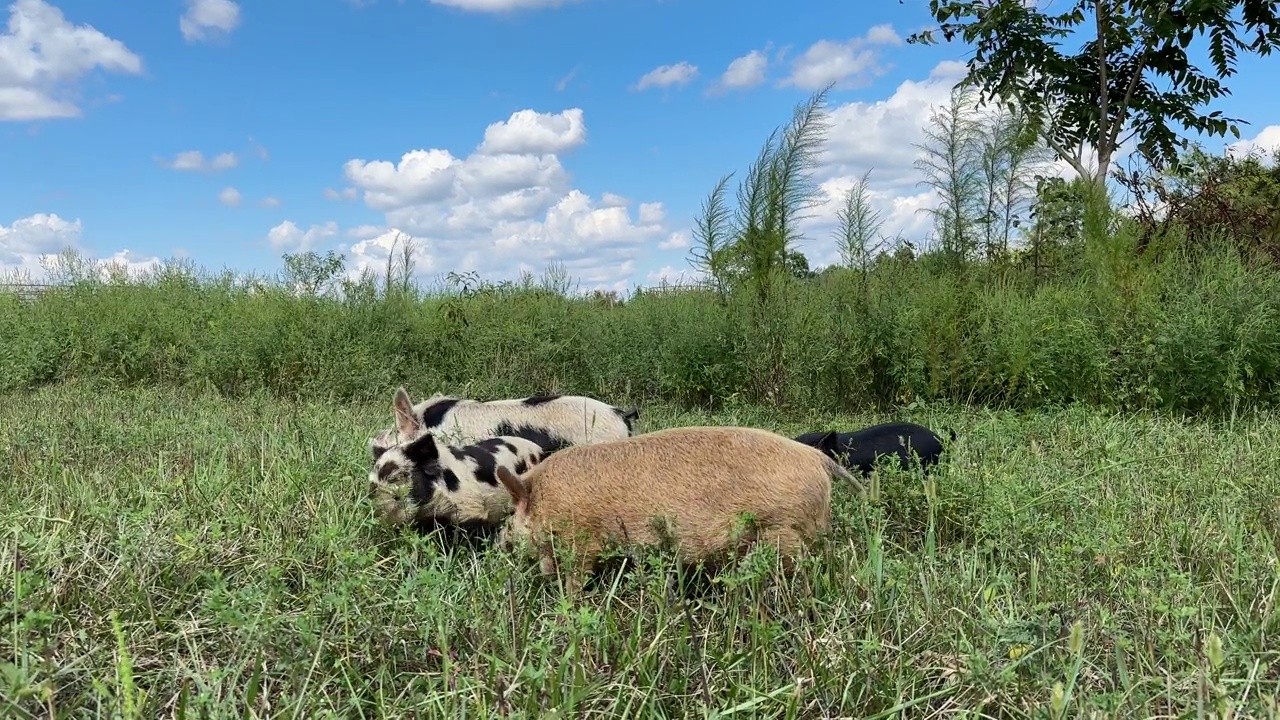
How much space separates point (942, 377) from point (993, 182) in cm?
271

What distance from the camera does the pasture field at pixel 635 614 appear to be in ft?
5.40

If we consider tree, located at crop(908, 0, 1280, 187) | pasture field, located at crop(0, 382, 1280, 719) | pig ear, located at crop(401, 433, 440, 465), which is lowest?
pasture field, located at crop(0, 382, 1280, 719)

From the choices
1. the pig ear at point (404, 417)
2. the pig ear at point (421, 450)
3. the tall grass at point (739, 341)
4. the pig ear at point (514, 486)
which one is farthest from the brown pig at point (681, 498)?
the tall grass at point (739, 341)

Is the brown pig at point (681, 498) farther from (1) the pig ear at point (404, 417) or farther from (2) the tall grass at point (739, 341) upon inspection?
(2) the tall grass at point (739, 341)

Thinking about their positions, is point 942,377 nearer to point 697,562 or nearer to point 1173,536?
point 1173,536

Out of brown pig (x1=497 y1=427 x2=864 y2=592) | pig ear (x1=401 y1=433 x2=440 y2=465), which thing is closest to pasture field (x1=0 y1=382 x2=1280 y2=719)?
brown pig (x1=497 y1=427 x2=864 y2=592)

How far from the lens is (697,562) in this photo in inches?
87.4

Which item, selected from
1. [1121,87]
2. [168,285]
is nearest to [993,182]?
[1121,87]

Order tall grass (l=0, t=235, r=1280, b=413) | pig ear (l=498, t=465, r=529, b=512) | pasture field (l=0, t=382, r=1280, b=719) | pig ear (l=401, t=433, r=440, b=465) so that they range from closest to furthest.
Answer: pasture field (l=0, t=382, r=1280, b=719) → pig ear (l=498, t=465, r=529, b=512) → pig ear (l=401, t=433, r=440, b=465) → tall grass (l=0, t=235, r=1280, b=413)

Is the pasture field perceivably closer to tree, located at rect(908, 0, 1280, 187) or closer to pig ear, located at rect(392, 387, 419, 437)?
pig ear, located at rect(392, 387, 419, 437)

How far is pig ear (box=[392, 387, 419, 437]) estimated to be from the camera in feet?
11.2

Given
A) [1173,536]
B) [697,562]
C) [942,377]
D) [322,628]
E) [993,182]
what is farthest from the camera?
[993,182]

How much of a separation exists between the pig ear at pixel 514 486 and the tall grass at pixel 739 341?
509 centimetres

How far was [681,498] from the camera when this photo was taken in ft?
7.34
